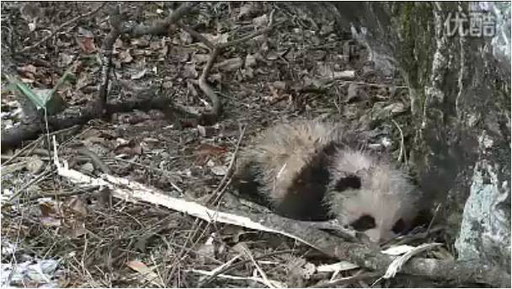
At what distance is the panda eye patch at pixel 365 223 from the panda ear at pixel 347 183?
89mm

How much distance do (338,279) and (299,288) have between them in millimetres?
95

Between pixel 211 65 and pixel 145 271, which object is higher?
pixel 211 65

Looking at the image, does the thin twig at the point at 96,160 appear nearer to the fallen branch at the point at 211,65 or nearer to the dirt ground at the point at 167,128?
the dirt ground at the point at 167,128

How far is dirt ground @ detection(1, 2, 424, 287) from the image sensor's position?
2.32 metres

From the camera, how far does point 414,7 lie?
8.11 feet

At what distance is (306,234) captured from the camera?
230cm

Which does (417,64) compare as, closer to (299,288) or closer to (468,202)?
(468,202)

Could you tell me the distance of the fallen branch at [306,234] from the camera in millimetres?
2143

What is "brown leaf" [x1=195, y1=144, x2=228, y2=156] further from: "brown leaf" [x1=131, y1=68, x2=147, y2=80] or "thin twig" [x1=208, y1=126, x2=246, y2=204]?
"brown leaf" [x1=131, y1=68, x2=147, y2=80]

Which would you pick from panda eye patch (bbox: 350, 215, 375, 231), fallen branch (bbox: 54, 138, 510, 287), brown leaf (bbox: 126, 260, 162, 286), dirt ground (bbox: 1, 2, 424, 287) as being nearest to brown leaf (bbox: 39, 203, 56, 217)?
dirt ground (bbox: 1, 2, 424, 287)

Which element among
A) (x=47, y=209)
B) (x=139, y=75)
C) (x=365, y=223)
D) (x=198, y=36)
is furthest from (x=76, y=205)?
(x=198, y=36)

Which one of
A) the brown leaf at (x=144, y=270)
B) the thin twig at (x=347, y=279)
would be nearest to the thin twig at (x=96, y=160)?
the brown leaf at (x=144, y=270)

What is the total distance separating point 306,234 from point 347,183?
202 millimetres

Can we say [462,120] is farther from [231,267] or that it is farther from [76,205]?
[76,205]
